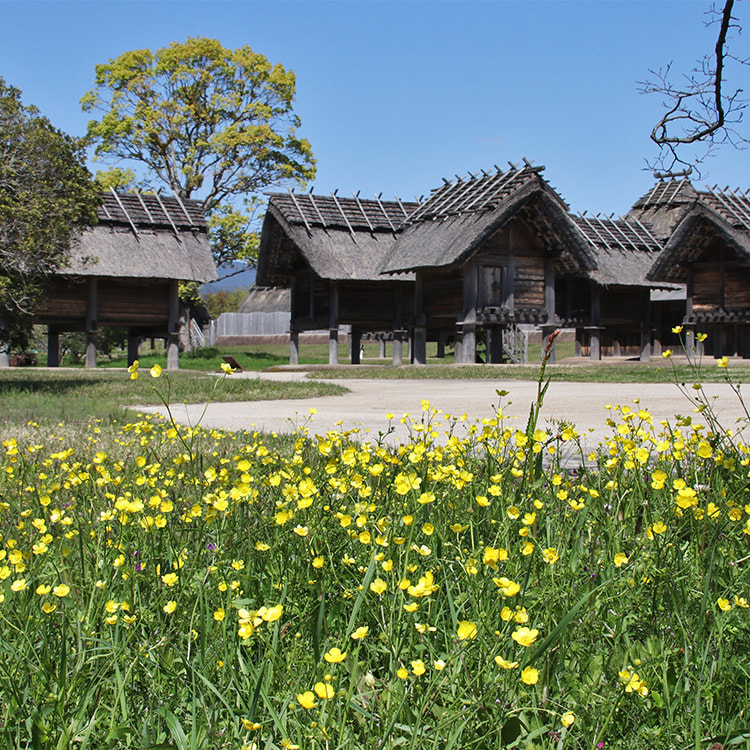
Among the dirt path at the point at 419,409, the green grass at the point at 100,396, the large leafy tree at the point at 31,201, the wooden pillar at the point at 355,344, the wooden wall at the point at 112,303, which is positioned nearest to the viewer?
the dirt path at the point at 419,409

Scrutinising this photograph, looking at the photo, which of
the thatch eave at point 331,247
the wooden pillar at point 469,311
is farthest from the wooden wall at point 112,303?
the wooden pillar at point 469,311

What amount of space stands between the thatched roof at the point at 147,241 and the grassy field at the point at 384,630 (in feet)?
79.8

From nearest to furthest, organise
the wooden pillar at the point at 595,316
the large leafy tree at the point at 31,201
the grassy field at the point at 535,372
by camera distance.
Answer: the large leafy tree at the point at 31,201
the grassy field at the point at 535,372
the wooden pillar at the point at 595,316

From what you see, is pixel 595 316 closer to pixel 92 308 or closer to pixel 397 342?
pixel 397 342

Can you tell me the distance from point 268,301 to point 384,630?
229 ft

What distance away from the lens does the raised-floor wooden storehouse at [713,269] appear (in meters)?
28.0

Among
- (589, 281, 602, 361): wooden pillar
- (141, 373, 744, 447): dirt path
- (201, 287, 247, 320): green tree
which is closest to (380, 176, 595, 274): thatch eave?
(589, 281, 602, 361): wooden pillar

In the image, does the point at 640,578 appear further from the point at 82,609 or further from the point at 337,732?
the point at 82,609

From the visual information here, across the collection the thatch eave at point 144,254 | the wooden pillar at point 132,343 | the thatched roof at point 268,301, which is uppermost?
the thatched roof at point 268,301

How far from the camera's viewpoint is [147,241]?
28125 millimetres

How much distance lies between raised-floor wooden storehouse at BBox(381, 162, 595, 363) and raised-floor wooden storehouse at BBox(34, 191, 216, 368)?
6983 millimetres

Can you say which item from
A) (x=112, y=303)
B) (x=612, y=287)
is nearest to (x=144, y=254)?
(x=112, y=303)

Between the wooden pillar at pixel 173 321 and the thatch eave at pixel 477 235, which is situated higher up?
the thatch eave at pixel 477 235

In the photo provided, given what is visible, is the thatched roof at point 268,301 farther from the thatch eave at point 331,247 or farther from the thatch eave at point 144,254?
the thatch eave at point 144,254
